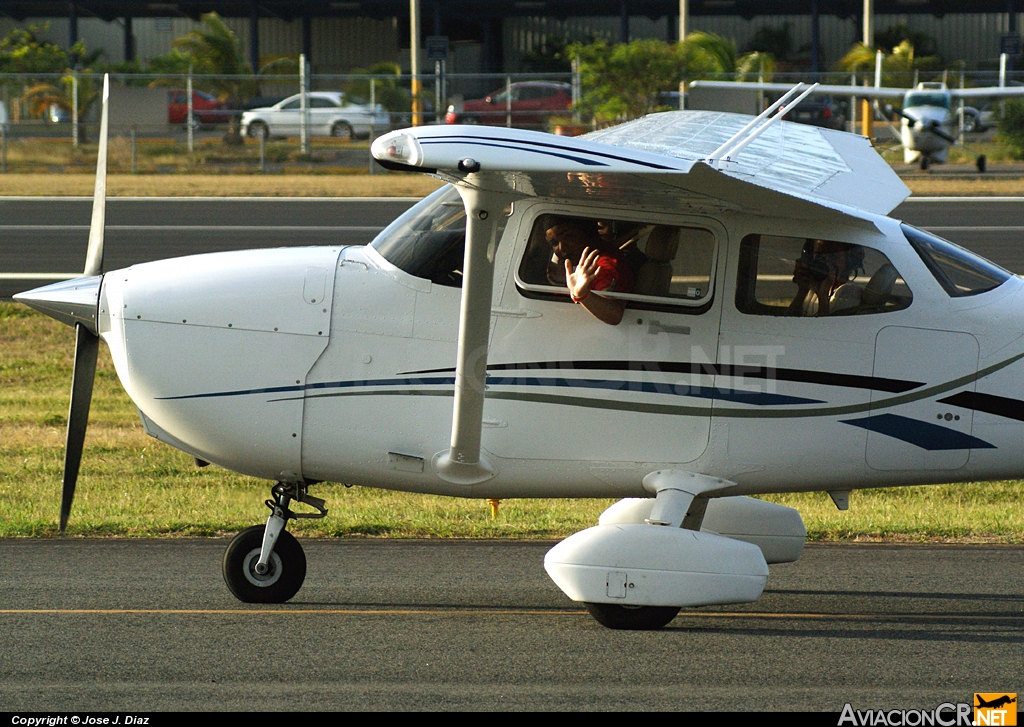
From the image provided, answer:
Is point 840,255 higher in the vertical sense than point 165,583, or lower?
higher

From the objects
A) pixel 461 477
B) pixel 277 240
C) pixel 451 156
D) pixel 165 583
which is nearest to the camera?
pixel 451 156

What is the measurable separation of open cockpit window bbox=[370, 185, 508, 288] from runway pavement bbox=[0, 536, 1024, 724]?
72.8 inches

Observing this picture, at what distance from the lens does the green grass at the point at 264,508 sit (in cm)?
848

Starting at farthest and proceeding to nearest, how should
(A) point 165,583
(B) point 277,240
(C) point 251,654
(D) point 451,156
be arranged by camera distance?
1. (B) point 277,240
2. (A) point 165,583
3. (C) point 251,654
4. (D) point 451,156

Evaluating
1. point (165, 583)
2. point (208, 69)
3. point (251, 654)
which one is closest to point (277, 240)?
point (165, 583)

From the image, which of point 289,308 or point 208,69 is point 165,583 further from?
point 208,69

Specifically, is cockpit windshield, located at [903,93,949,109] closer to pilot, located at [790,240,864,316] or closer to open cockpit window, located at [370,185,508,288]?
pilot, located at [790,240,864,316]

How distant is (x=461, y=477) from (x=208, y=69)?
3928 cm

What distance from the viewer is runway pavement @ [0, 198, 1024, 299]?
19.0 meters

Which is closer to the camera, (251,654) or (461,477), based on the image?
(251,654)

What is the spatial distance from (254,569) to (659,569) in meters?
2.27

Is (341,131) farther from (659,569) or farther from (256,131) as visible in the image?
(659,569)

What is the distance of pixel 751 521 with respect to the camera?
7059mm

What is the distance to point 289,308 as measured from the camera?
626cm
